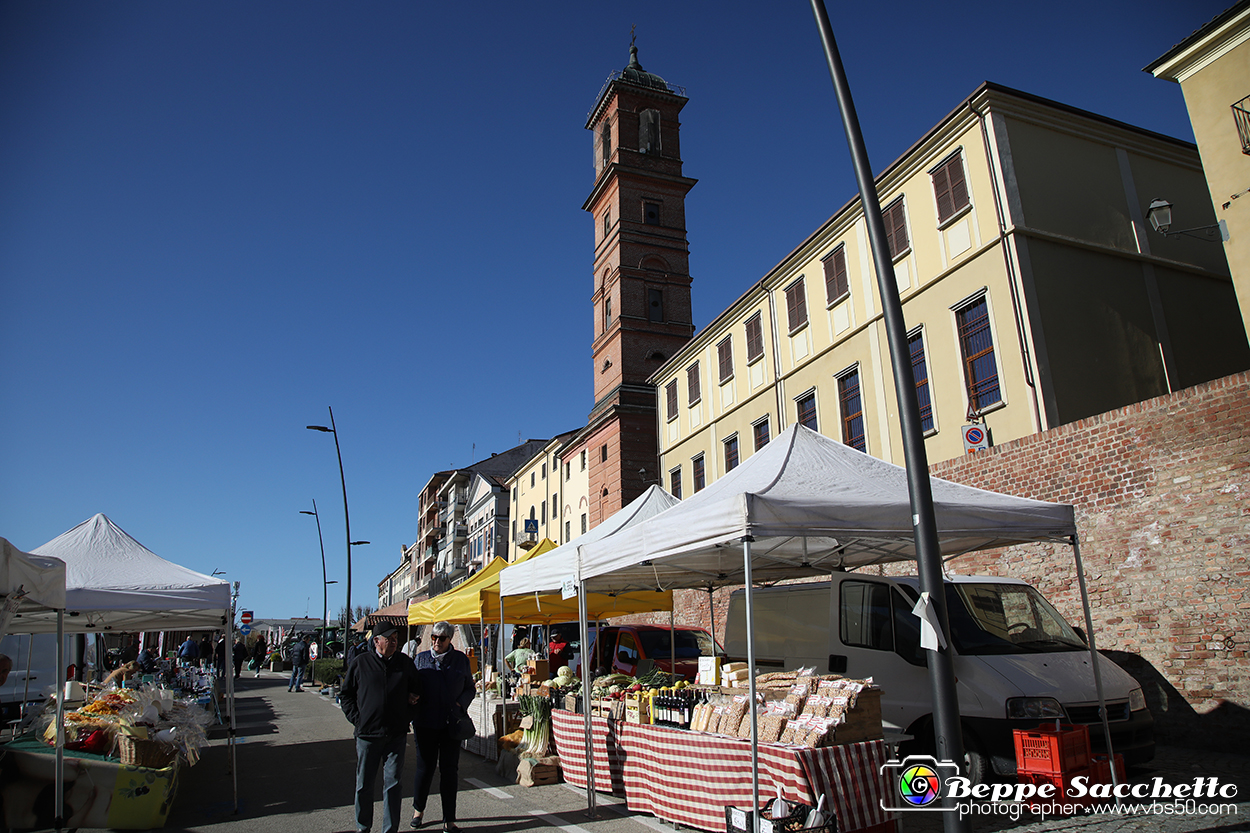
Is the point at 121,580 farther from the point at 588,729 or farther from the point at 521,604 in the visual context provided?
the point at 521,604

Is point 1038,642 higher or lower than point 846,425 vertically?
lower

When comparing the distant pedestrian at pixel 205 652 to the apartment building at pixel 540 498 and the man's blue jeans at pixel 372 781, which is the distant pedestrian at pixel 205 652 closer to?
the apartment building at pixel 540 498

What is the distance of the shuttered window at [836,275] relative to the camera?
20975mm

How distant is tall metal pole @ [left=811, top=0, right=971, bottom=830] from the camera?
499 centimetres

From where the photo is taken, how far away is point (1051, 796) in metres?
6.23

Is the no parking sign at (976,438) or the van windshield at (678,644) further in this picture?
the no parking sign at (976,438)

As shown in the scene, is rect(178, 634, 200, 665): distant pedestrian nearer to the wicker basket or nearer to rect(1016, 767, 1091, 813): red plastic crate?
the wicker basket

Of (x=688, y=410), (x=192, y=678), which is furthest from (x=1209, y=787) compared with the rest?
(x=688, y=410)

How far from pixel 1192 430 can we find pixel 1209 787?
4.80m

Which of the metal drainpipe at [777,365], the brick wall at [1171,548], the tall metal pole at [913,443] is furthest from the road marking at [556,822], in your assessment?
the metal drainpipe at [777,365]

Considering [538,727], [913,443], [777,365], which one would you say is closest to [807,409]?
[777,365]

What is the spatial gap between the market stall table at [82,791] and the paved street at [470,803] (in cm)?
42

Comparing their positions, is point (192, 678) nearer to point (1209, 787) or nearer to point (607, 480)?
point (1209, 787)

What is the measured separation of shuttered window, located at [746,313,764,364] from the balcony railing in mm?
13687
